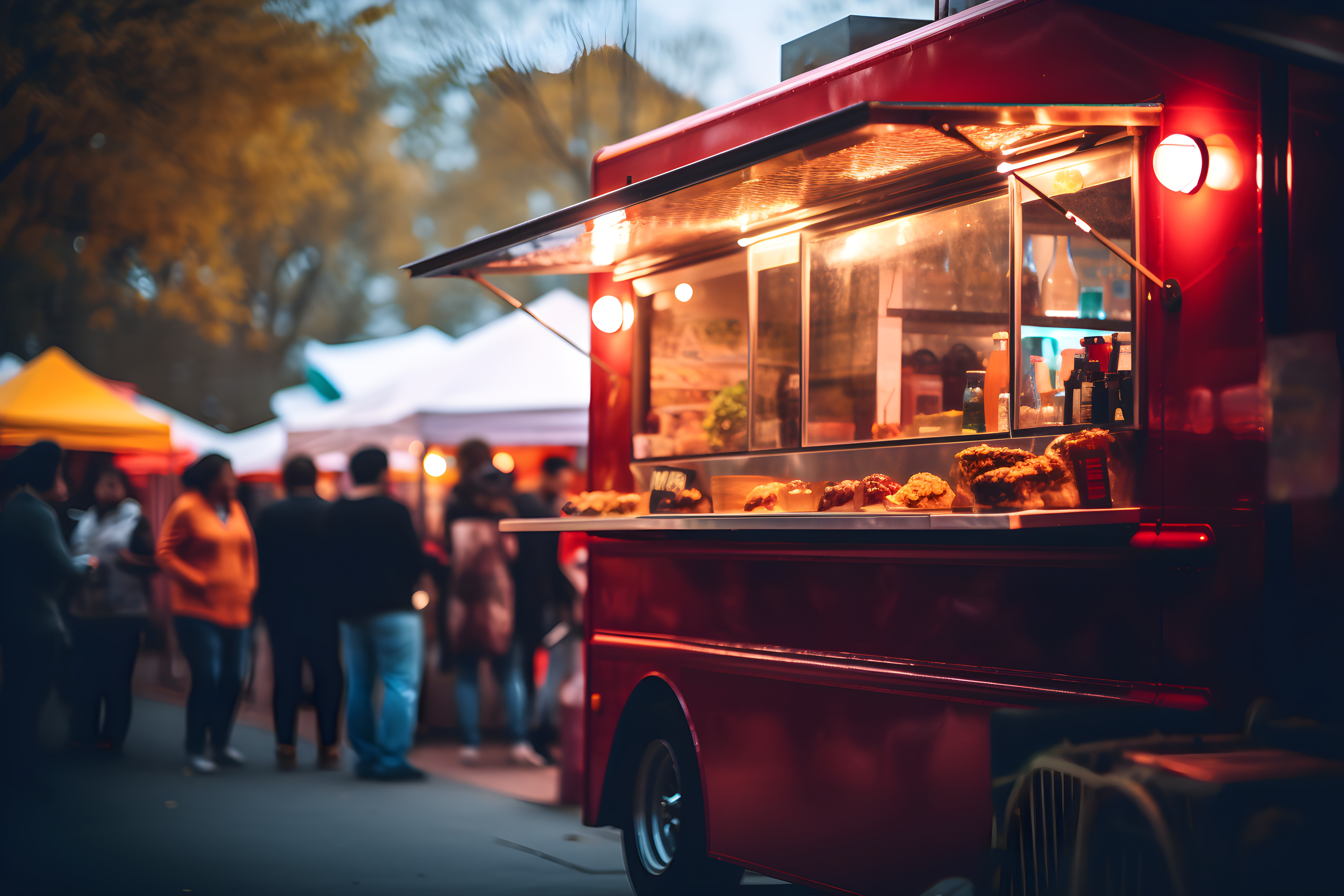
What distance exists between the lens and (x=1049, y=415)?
14.0 ft

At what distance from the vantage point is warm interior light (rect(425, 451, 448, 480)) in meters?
12.5

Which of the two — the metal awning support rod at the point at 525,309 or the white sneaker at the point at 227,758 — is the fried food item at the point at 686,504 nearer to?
the metal awning support rod at the point at 525,309

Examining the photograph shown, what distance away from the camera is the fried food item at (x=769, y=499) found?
5051mm

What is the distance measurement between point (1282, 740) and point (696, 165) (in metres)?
2.39

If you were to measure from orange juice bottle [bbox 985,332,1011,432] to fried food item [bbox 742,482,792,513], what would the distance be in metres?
0.86

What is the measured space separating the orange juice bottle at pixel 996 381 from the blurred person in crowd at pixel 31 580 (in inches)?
216

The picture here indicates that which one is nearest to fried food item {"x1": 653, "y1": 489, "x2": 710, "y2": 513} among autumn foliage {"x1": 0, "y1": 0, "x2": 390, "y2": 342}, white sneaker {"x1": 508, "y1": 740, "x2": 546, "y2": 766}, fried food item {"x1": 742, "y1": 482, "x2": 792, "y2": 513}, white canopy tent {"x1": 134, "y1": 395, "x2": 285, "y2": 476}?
fried food item {"x1": 742, "y1": 482, "x2": 792, "y2": 513}

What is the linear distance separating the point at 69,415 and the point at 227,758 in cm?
545

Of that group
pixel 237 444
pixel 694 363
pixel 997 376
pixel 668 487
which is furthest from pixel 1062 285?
pixel 237 444

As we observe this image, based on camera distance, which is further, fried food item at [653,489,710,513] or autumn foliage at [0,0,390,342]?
autumn foliage at [0,0,390,342]

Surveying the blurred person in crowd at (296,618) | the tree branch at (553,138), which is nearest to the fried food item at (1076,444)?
the blurred person in crowd at (296,618)

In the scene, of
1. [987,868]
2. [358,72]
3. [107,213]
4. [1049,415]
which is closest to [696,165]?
[1049,415]

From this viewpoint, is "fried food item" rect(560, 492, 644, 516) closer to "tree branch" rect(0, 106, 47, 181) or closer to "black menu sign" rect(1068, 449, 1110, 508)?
"black menu sign" rect(1068, 449, 1110, 508)

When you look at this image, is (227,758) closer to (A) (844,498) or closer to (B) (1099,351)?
(A) (844,498)
